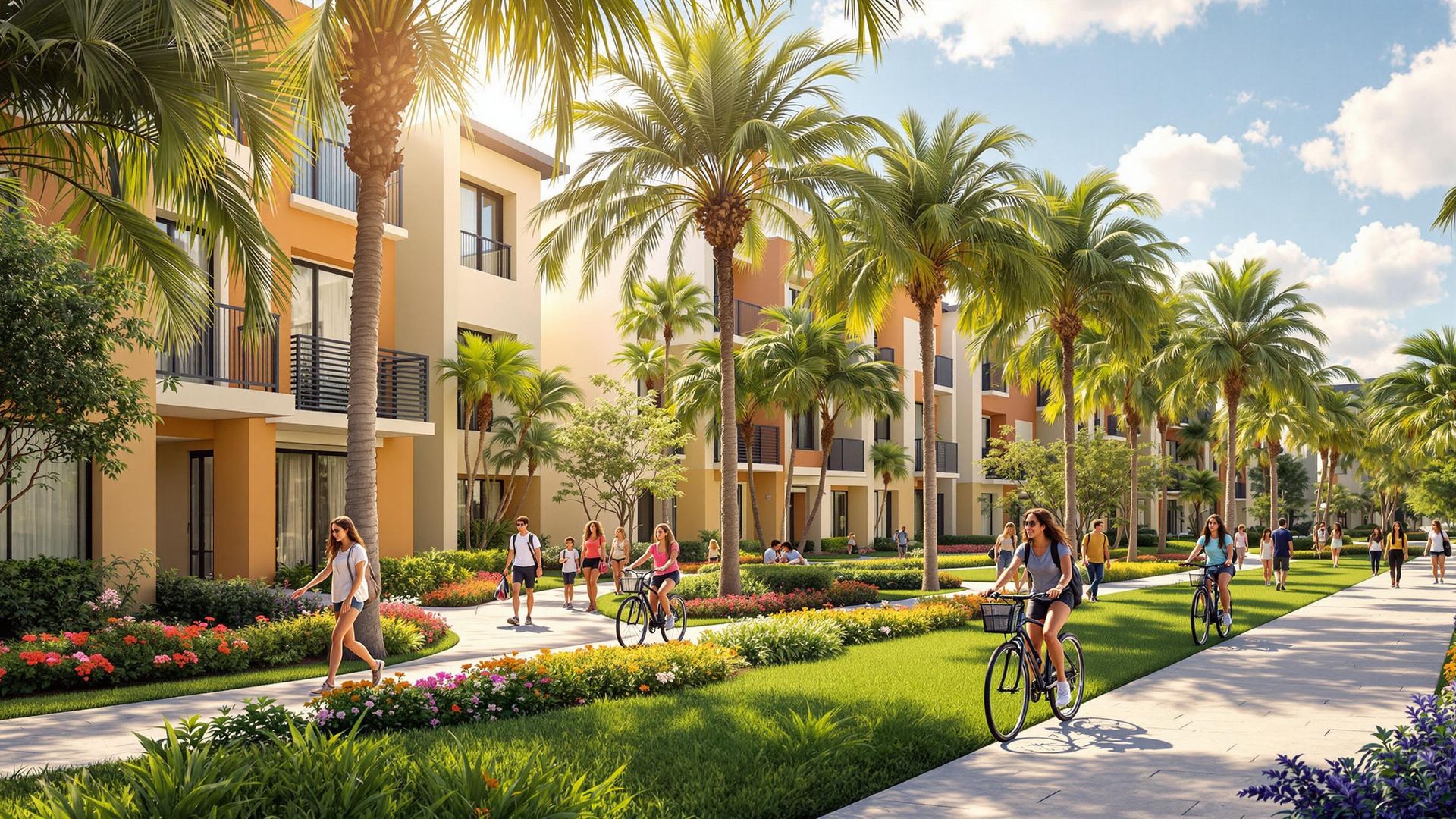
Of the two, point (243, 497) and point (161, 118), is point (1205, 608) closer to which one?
point (161, 118)

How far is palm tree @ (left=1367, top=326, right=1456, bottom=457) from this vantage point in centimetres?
3359

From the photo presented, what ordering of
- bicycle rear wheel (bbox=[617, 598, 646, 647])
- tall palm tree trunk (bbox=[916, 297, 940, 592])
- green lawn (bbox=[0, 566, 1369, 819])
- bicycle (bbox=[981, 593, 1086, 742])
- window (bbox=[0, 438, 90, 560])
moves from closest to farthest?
green lawn (bbox=[0, 566, 1369, 819]) < bicycle (bbox=[981, 593, 1086, 742]) < bicycle rear wheel (bbox=[617, 598, 646, 647]) < window (bbox=[0, 438, 90, 560]) < tall palm tree trunk (bbox=[916, 297, 940, 592])

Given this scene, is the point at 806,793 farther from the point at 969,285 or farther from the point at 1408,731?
the point at 969,285

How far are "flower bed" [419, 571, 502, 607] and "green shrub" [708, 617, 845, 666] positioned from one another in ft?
26.1

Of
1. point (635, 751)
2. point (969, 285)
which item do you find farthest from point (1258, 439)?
point (635, 751)

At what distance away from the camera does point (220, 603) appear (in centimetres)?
1483

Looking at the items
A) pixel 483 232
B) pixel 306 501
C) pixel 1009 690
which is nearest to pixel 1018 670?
pixel 1009 690

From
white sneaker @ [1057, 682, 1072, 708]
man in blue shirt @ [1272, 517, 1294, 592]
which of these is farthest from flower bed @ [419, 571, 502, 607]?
man in blue shirt @ [1272, 517, 1294, 592]

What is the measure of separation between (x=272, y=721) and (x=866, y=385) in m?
27.3

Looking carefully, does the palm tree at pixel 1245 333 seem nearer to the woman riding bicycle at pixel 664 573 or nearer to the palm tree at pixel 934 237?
the palm tree at pixel 934 237

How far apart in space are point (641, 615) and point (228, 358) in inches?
358

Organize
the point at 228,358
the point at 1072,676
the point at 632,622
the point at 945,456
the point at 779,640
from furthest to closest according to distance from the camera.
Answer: the point at 945,456, the point at 228,358, the point at 632,622, the point at 779,640, the point at 1072,676

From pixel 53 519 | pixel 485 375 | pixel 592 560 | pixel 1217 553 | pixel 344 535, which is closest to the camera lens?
pixel 344 535

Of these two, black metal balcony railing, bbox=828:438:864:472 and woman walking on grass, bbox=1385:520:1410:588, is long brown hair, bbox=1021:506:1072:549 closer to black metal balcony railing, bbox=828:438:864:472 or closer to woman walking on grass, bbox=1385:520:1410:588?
woman walking on grass, bbox=1385:520:1410:588
